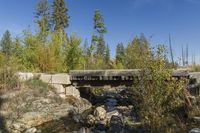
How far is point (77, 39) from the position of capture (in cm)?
2148

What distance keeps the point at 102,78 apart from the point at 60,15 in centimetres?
3766

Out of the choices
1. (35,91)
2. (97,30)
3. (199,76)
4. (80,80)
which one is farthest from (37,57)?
(97,30)

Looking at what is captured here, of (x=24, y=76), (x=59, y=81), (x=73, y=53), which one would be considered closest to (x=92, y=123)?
(x=24, y=76)

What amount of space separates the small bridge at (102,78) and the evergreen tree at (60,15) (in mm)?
35252

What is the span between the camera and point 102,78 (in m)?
17.1

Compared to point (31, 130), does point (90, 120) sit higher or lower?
higher

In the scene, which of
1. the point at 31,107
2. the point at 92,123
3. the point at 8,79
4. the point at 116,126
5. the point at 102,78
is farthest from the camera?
the point at 102,78

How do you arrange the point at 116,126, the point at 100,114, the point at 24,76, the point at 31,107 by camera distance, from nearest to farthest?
the point at 116,126, the point at 31,107, the point at 100,114, the point at 24,76

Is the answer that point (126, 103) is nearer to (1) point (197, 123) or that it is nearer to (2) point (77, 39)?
(2) point (77, 39)

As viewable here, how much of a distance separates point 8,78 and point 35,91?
1.44m

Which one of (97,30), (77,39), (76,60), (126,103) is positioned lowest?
(126,103)

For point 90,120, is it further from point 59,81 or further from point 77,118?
point 59,81

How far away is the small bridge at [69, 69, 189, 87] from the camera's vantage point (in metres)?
16.4

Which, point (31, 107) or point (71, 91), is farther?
point (71, 91)
